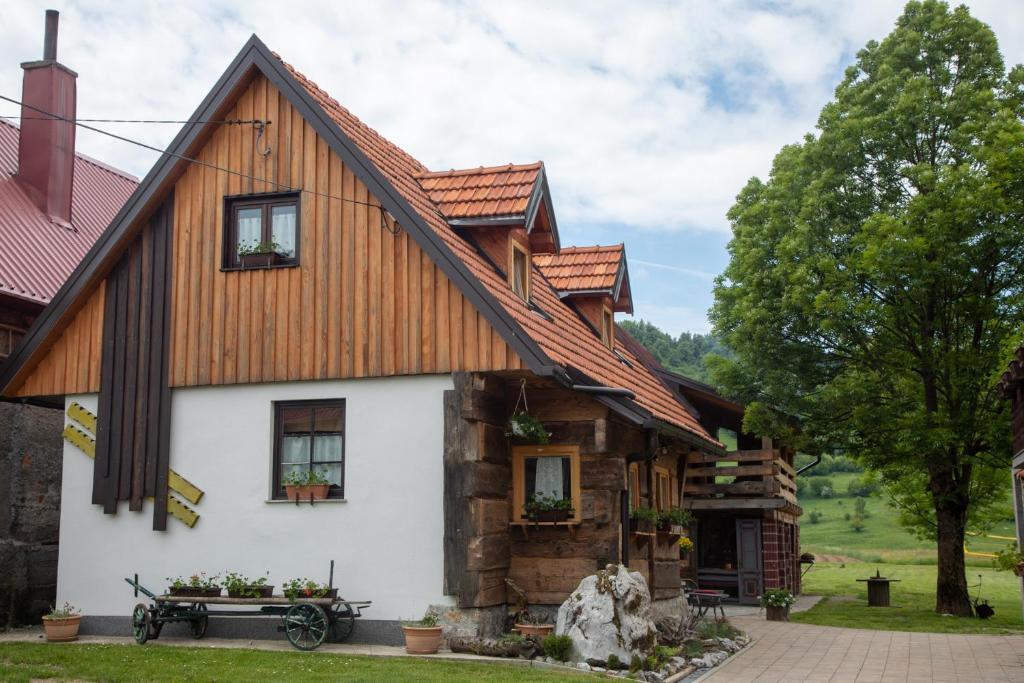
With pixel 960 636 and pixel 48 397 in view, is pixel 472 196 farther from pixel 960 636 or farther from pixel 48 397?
pixel 960 636

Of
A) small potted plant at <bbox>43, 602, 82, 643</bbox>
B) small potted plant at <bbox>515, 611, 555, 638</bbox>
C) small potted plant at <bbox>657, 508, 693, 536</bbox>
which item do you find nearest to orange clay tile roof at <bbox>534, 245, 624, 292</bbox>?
small potted plant at <bbox>657, 508, 693, 536</bbox>

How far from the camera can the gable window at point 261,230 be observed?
14.7 m

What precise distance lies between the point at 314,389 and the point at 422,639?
356 centimetres

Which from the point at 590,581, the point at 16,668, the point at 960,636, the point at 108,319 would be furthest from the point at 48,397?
the point at 960,636

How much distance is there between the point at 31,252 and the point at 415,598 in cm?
880

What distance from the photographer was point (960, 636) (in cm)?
1827

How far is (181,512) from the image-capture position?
14555 millimetres

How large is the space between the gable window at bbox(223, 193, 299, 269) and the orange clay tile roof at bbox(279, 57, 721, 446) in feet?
4.42

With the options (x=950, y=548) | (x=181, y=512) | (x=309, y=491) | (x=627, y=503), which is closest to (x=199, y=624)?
(x=181, y=512)

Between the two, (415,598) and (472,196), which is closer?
(415,598)

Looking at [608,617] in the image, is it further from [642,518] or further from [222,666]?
[222,666]

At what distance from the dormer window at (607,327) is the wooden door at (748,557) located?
23.9ft

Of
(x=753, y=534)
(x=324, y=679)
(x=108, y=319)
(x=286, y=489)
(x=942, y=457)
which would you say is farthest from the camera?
(x=753, y=534)

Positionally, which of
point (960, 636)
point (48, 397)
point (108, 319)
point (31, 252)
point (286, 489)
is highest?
point (31, 252)
